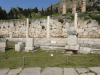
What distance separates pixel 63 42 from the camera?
12102 millimetres

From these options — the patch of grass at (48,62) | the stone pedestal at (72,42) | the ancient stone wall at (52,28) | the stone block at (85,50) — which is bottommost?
the patch of grass at (48,62)

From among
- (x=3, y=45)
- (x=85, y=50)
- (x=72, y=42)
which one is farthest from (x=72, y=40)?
(x=3, y=45)

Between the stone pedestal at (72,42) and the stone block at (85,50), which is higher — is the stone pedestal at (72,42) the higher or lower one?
the higher one

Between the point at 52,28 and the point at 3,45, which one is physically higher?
the point at 52,28

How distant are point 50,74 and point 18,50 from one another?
18.1 ft

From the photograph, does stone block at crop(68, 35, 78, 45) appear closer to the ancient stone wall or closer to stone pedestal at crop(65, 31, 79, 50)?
stone pedestal at crop(65, 31, 79, 50)

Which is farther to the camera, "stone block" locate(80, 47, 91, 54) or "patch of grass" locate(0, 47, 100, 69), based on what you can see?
"stone block" locate(80, 47, 91, 54)

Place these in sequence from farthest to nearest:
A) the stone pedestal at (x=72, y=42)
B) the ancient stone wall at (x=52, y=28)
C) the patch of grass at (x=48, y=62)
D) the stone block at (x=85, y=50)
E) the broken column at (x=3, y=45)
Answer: the ancient stone wall at (x=52, y=28) → the broken column at (x=3, y=45) → the stone block at (x=85, y=50) → the stone pedestal at (x=72, y=42) → the patch of grass at (x=48, y=62)

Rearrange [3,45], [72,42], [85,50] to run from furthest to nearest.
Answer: [3,45] → [85,50] → [72,42]

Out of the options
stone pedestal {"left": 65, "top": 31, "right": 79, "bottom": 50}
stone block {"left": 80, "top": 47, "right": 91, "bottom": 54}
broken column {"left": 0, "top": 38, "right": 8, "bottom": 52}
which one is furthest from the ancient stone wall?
stone pedestal {"left": 65, "top": 31, "right": 79, "bottom": 50}

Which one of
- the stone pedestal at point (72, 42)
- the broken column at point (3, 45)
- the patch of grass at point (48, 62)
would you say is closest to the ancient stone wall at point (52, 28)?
the broken column at point (3, 45)

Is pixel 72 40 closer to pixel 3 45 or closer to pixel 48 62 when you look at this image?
pixel 48 62

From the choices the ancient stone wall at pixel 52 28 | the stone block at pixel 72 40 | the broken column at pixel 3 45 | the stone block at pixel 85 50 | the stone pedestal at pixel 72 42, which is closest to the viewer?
the stone pedestal at pixel 72 42

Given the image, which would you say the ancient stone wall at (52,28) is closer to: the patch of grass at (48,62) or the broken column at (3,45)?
the broken column at (3,45)
